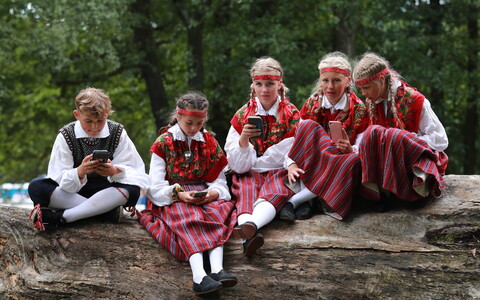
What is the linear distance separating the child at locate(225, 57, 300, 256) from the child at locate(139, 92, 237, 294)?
14cm

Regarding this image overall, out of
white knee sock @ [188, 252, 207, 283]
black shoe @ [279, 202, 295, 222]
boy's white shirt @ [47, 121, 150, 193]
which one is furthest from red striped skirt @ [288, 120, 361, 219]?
boy's white shirt @ [47, 121, 150, 193]

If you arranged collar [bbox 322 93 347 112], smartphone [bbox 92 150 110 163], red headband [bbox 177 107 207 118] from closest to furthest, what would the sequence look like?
smartphone [bbox 92 150 110 163], red headband [bbox 177 107 207 118], collar [bbox 322 93 347 112]

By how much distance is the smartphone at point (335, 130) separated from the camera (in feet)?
14.1

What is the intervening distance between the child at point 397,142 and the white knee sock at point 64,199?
→ 2147 millimetres

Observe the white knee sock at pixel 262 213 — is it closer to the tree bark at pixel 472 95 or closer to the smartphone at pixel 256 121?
the smartphone at pixel 256 121

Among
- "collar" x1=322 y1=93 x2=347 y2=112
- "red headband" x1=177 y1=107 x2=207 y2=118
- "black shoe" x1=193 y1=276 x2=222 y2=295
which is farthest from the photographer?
"collar" x1=322 y1=93 x2=347 y2=112

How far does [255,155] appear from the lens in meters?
4.81

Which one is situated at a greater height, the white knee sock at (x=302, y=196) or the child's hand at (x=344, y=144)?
the child's hand at (x=344, y=144)

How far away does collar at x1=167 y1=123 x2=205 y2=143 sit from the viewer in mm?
4621

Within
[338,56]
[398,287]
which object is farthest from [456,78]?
[398,287]

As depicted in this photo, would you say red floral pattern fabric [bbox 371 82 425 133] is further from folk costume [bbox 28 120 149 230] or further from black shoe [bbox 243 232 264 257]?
folk costume [bbox 28 120 149 230]

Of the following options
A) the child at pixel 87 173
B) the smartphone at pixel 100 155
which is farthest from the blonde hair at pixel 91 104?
the smartphone at pixel 100 155

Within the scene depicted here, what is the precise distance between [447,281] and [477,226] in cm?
52

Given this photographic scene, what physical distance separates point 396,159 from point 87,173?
2.24 m
